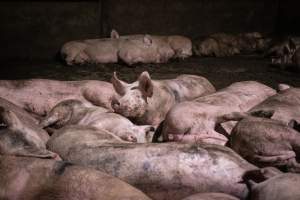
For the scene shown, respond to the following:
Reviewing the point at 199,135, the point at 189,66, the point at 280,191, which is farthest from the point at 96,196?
the point at 189,66

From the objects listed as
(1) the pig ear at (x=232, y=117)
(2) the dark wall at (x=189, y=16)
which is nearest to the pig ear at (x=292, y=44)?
(2) the dark wall at (x=189, y=16)

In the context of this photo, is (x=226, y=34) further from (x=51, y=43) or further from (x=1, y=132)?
(x=1, y=132)

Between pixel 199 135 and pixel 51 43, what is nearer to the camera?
pixel 199 135

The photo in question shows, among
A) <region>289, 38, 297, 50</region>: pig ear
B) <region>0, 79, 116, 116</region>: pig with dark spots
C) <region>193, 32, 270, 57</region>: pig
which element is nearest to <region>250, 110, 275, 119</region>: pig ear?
<region>0, 79, 116, 116</region>: pig with dark spots

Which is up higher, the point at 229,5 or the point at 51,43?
the point at 229,5

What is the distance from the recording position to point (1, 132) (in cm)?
447

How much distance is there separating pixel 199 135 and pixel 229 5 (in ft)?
24.9

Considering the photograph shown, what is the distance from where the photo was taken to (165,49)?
1015cm

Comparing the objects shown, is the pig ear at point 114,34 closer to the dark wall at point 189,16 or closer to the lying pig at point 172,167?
the dark wall at point 189,16

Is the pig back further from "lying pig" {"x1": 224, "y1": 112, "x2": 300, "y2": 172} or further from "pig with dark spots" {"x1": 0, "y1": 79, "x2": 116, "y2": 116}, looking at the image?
"pig with dark spots" {"x1": 0, "y1": 79, "x2": 116, "y2": 116}

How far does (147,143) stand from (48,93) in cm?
239

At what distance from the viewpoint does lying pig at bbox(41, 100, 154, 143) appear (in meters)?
5.10

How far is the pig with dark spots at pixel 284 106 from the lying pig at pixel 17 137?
6.80 feet

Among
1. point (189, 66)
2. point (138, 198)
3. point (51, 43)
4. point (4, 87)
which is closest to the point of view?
point (138, 198)
